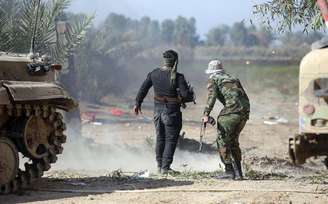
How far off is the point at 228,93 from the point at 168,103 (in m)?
1.18

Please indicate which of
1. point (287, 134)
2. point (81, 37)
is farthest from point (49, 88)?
point (287, 134)

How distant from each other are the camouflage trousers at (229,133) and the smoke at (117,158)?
2.77 meters

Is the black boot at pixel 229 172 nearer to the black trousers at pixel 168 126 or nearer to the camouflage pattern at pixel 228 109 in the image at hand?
the camouflage pattern at pixel 228 109

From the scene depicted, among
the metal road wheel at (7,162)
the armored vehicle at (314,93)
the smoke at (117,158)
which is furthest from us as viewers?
Answer: the smoke at (117,158)

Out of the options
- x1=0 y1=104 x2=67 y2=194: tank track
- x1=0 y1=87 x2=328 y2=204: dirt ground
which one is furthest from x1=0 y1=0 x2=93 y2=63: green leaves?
x1=0 y1=104 x2=67 y2=194: tank track

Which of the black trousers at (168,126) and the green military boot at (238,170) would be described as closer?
the green military boot at (238,170)

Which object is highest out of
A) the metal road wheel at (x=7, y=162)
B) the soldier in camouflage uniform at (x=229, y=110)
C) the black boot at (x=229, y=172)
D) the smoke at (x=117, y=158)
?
the soldier in camouflage uniform at (x=229, y=110)

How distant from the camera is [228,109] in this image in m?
Answer: 12.5

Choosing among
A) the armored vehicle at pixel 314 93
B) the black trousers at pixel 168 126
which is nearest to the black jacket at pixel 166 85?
the black trousers at pixel 168 126

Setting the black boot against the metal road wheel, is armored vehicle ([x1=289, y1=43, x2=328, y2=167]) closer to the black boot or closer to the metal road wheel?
the black boot

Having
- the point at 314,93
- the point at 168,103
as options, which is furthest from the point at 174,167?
the point at 314,93

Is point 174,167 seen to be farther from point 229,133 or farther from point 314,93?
point 314,93

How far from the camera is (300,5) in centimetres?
1412

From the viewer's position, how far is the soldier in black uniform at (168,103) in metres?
13.3
